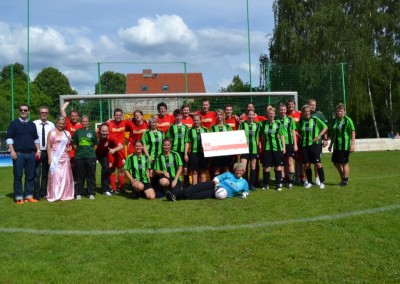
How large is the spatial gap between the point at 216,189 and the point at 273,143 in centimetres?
176

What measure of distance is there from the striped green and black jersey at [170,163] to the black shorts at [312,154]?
2.73 metres

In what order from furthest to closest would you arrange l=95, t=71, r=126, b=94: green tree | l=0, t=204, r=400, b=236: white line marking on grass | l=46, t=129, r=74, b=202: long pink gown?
l=95, t=71, r=126, b=94: green tree < l=46, t=129, r=74, b=202: long pink gown < l=0, t=204, r=400, b=236: white line marking on grass

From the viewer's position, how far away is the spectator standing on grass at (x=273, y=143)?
9.09 m

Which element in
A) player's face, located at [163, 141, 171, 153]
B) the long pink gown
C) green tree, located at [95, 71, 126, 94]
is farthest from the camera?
green tree, located at [95, 71, 126, 94]

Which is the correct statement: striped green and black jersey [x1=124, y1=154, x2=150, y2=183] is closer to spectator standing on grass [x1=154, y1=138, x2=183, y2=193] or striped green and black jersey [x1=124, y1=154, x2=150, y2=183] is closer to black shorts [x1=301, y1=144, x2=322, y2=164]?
spectator standing on grass [x1=154, y1=138, x2=183, y2=193]

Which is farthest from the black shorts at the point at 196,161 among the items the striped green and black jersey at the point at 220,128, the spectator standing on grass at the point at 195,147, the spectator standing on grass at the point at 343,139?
the spectator standing on grass at the point at 343,139

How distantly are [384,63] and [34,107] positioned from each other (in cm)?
2773

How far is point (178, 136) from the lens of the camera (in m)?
9.11

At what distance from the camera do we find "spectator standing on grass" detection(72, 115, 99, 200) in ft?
28.4

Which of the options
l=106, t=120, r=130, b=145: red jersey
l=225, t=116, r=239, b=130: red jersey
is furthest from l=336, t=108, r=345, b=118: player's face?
l=106, t=120, r=130, b=145: red jersey

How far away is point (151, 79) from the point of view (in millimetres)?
19422

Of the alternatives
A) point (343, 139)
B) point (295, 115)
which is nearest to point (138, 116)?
point (295, 115)

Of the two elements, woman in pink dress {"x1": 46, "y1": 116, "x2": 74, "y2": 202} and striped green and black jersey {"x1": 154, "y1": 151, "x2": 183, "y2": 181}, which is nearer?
woman in pink dress {"x1": 46, "y1": 116, "x2": 74, "y2": 202}

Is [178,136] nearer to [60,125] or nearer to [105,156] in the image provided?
[105,156]
